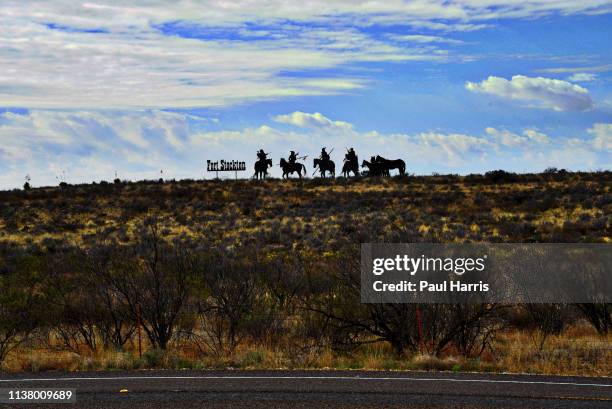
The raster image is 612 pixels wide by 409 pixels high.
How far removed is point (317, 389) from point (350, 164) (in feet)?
201

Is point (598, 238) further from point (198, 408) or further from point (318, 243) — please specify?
point (198, 408)

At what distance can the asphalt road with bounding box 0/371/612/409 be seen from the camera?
12.6 m

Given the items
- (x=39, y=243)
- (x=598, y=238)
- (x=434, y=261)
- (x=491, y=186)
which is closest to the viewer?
(x=434, y=261)

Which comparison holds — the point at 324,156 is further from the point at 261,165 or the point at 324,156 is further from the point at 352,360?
the point at 352,360

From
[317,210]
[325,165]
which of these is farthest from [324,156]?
[317,210]

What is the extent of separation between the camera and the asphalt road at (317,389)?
41.3 feet

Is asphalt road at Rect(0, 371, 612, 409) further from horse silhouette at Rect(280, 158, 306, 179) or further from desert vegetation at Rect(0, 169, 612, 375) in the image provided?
horse silhouette at Rect(280, 158, 306, 179)

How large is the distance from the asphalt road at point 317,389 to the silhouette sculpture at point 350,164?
5895 centimetres

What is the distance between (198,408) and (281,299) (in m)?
10.2

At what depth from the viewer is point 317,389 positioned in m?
13.7

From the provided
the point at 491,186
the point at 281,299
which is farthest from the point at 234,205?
the point at 281,299

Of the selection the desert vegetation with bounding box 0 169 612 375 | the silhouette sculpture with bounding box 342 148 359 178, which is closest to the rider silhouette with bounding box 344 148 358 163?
the silhouette sculpture with bounding box 342 148 359 178

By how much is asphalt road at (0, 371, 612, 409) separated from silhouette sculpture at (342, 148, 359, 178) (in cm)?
5895

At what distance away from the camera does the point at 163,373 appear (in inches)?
623
